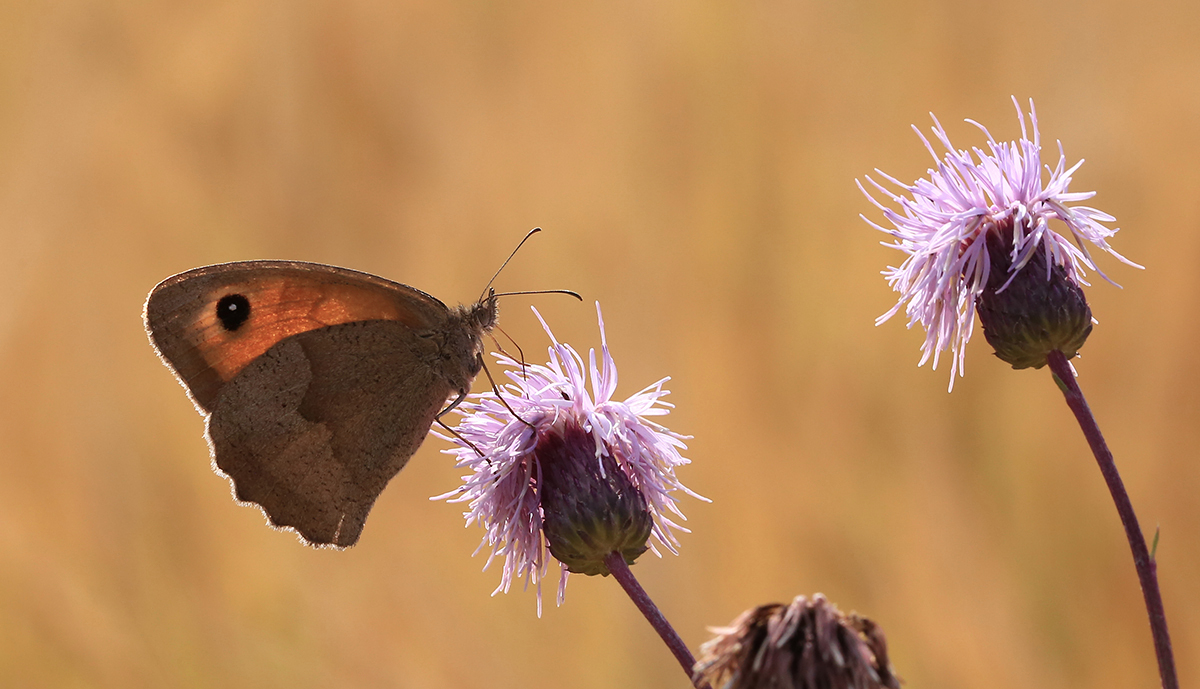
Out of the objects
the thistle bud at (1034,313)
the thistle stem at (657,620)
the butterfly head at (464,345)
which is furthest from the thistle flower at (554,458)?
the thistle bud at (1034,313)

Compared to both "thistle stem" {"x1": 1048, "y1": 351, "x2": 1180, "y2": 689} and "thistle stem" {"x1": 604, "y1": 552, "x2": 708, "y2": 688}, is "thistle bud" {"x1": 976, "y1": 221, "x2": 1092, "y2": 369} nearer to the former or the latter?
"thistle stem" {"x1": 1048, "y1": 351, "x2": 1180, "y2": 689}

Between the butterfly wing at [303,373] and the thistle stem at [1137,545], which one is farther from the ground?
the butterfly wing at [303,373]

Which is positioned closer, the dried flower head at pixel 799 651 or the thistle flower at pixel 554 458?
the dried flower head at pixel 799 651

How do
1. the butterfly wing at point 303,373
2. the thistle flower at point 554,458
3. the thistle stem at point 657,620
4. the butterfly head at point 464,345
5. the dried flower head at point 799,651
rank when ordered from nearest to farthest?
1. the dried flower head at point 799,651
2. the thistle stem at point 657,620
3. the thistle flower at point 554,458
4. the butterfly wing at point 303,373
5. the butterfly head at point 464,345

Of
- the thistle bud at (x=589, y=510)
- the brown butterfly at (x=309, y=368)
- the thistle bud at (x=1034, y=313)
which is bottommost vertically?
the thistle bud at (x=589, y=510)

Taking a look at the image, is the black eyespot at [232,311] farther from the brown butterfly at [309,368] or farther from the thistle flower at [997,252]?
the thistle flower at [997,252]

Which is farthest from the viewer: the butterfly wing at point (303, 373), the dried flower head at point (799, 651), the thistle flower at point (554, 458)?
the butterfly wing at point (303, 373)

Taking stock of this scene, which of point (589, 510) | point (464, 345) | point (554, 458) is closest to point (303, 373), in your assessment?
point (464, 345)

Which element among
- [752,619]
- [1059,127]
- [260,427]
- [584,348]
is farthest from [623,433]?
[1059,127]
